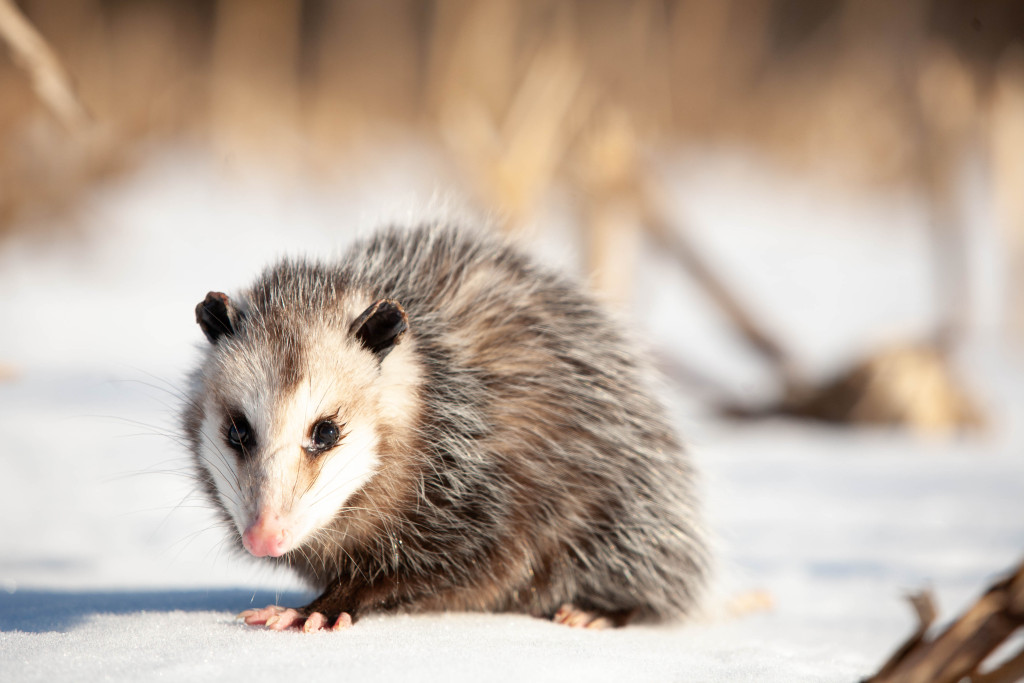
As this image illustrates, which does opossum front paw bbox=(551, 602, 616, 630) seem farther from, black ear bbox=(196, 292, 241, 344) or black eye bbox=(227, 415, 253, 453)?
black ear bbox=(196, 292, 241, 344)

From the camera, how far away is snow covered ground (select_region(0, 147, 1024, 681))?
1447 mm

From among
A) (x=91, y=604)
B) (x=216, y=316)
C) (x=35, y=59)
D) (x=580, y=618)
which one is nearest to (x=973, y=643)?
(x=580, y=618)

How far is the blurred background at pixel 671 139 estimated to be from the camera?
5176 mm

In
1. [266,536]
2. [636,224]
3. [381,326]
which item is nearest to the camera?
[266,536]

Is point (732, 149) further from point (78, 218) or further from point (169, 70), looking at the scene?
point (78, 218)

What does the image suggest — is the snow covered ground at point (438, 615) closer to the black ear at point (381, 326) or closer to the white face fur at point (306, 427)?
the white face fur at point (306, 427)

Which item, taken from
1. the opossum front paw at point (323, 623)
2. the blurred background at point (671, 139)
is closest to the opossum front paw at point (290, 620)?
the opossum front paw at point (323, 623)

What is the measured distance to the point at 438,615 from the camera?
5.98ft

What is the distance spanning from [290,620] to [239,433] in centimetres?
33

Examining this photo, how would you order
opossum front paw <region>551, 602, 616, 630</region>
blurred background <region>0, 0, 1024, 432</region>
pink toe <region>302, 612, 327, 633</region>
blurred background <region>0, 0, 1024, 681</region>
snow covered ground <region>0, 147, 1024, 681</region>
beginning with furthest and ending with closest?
blurred background <region>0, 0, 1024, 432</region>
blurred background <region>0, 0, 1024, 681</region>
opossum front paw <region>551, 602, 616, 630</region>
pink toe <region>302, 612, 327, 633</region>
snow covered ground <region>0, 147, 1024, 681</region>

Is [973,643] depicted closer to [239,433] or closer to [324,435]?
[324,435]

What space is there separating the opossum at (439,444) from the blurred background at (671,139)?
2.63 meters

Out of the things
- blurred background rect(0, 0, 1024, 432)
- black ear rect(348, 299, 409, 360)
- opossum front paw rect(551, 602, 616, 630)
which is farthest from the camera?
blurred background rect(0, 0, 1024, 432)

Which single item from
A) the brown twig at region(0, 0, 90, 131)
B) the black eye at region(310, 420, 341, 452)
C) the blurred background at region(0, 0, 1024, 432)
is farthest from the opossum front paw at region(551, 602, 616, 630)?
the blurred background at region(0, 0, 1024, 432)
